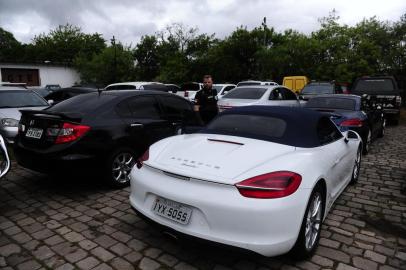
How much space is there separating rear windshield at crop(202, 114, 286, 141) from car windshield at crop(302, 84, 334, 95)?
36.8 ft

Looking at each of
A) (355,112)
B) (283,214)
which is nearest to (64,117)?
(283,214)

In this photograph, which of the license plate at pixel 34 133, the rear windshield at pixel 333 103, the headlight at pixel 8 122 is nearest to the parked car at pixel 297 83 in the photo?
the rear windshield at pixel 333 103

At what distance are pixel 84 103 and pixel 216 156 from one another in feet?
9.23

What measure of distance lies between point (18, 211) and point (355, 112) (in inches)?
266

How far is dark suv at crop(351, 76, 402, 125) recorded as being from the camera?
12.2 m

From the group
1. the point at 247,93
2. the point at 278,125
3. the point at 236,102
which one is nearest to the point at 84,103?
the point at 278,125

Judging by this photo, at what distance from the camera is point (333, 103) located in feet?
25.7

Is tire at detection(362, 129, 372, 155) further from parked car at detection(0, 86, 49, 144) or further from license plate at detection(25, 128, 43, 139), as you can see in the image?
parked car at detection(0, 86, 49, 144)

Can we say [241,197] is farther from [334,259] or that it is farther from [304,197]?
[334,259]

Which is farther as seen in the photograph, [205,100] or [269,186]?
[205,100]

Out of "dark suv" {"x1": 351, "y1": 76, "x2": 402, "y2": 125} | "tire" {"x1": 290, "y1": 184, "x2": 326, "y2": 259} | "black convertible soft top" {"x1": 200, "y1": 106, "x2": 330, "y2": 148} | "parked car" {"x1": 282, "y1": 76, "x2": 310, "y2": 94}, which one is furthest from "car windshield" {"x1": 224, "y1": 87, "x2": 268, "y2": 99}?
"parked car" {"x1": 282, "y1": 76, "x2": 310, "y2": 94}

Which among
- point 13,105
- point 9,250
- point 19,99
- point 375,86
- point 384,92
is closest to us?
point 9,250

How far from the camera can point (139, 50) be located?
44188mm

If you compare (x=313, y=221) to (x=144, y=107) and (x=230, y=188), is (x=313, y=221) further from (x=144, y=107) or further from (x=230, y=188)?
(x=144, y=107)
